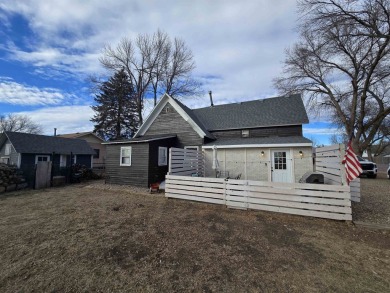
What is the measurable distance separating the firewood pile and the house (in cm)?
376

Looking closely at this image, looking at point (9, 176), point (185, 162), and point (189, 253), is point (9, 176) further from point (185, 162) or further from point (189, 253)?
point (189, 253)

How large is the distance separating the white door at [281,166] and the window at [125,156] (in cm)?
952

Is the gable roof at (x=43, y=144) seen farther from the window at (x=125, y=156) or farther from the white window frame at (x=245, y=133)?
the white window frame at (x=245, y=133)

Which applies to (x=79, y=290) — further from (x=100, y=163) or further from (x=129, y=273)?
(x=100, y=163)

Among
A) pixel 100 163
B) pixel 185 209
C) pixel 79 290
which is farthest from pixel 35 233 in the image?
pixel 100 163

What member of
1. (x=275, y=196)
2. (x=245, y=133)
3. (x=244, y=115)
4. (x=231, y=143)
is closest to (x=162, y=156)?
(x=231, y=143)

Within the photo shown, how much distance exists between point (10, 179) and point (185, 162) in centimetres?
1068

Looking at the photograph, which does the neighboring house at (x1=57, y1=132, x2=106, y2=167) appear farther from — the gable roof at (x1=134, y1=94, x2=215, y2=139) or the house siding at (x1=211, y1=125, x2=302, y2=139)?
the house siding at (x1=211, y1=125, x2=302, y2=139)

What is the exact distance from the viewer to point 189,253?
394cm

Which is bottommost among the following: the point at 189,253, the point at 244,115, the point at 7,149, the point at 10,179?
the point at 189,253

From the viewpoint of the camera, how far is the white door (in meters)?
12.0

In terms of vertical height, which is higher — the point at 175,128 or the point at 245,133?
the point at 175,128

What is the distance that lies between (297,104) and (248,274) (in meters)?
15.8

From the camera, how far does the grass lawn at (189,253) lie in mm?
3031
